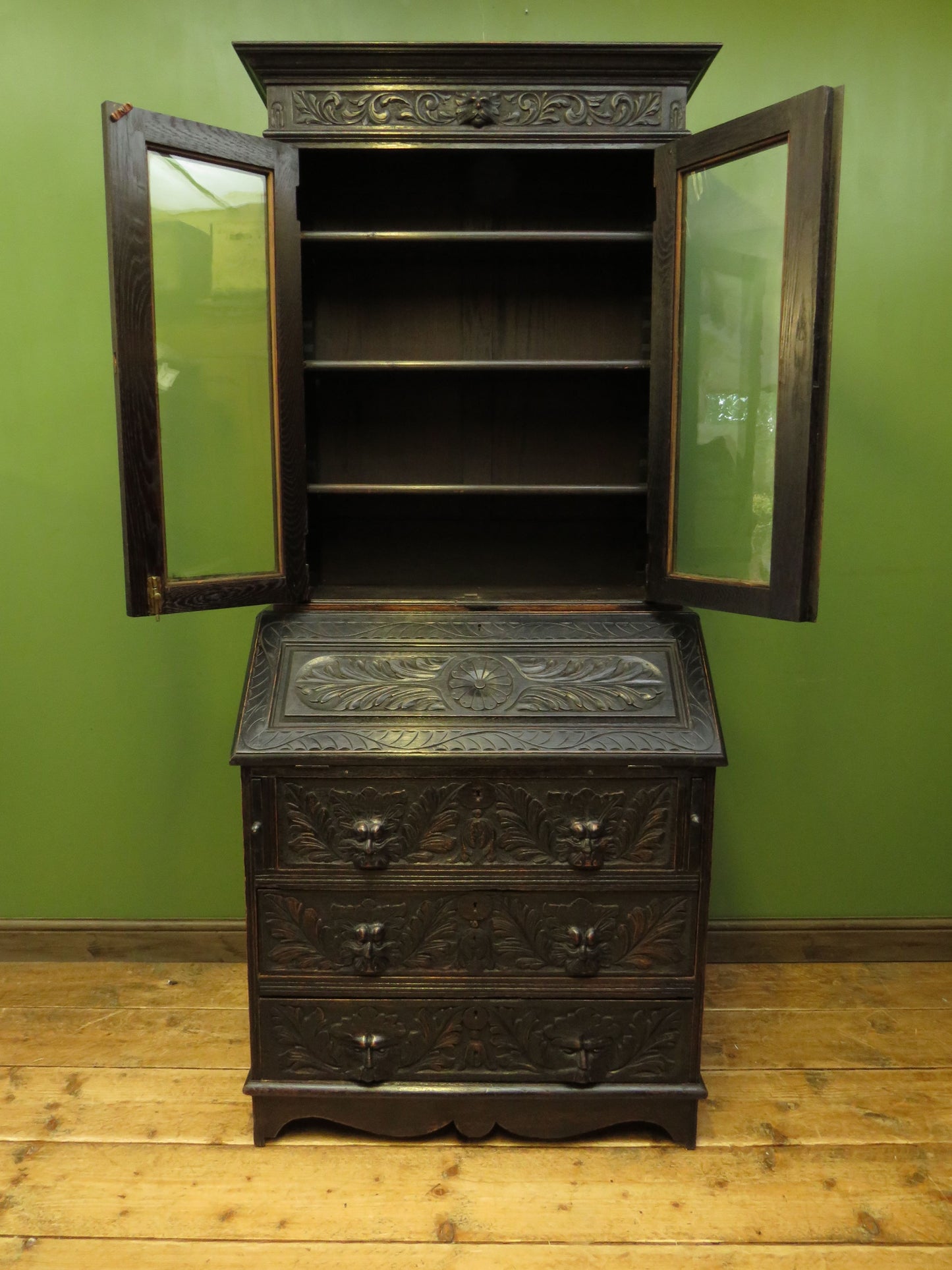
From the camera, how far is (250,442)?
190cm

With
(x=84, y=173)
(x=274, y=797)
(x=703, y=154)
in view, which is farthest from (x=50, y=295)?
(x=703, y=154)

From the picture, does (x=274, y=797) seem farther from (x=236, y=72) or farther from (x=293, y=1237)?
(x=236, y=72)

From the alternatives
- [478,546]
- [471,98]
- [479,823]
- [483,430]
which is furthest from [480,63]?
[479,823]

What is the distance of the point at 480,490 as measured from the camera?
2.02 m

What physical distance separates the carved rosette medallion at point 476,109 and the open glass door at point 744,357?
142mm

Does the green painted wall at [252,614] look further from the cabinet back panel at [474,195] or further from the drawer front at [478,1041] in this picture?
the drawer front at [478,1041]

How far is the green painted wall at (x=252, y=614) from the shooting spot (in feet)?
7.47

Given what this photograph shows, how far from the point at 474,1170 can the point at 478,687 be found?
3.28ft

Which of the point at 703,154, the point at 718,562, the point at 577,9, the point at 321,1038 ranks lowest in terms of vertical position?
the point at 321,1038

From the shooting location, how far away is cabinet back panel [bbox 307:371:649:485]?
2270 millimetres

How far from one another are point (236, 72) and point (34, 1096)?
2595 millimetres

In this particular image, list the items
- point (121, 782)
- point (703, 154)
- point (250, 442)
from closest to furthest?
point (703, 154)
point (250, 442)
point (121, 782)

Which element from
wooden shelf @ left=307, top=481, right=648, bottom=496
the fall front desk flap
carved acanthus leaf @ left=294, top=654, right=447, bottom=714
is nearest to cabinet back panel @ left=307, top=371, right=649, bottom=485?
wooden shelf @ left=307, top=481, right=648, bottom=496

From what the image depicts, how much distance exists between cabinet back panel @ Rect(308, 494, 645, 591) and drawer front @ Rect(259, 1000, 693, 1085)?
1.03 meters
